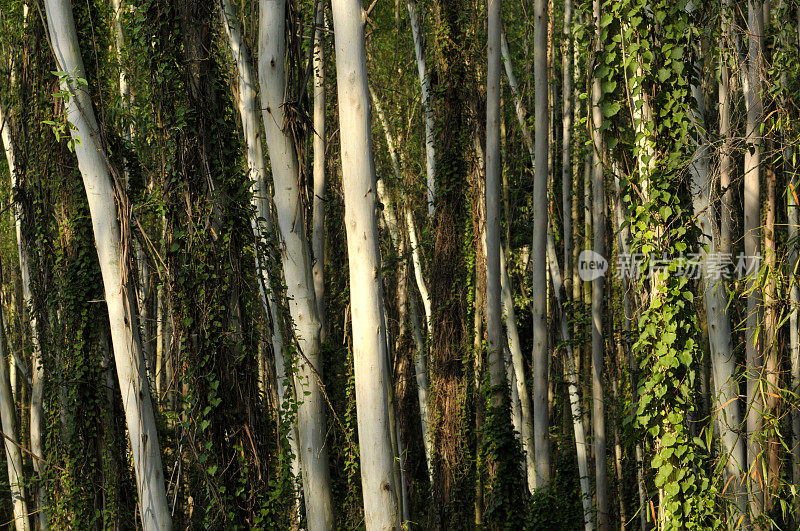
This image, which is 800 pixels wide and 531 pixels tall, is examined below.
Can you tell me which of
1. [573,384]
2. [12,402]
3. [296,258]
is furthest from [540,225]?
[12,402]

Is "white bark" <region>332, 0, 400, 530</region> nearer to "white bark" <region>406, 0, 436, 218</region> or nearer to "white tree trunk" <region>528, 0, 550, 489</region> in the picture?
"white tree trunk" <region>528, 0, 550, 489</region>

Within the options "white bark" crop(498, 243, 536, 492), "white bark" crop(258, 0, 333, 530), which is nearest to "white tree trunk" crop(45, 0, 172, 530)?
"white bark" crop(258, 0, 333, 530)

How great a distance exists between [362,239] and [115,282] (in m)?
2.22

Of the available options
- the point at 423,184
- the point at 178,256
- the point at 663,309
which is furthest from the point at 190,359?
the point at 423,184

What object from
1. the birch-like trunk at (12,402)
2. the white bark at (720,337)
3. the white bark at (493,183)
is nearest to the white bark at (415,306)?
the white bark at (493,183)

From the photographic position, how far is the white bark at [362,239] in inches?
158

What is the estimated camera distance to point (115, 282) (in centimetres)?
532

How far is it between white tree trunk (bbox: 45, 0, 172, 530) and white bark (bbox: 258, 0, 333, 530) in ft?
3.59

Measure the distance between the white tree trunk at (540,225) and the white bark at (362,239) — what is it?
198 inches

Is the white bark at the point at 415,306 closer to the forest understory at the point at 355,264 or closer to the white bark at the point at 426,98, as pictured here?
the white bark at the point at 426,98

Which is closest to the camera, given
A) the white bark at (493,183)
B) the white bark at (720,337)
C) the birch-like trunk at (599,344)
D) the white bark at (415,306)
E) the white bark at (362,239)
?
the white bark at (362,239)

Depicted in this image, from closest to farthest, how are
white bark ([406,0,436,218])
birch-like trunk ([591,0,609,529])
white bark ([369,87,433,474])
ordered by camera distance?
birch-like trunk ([591,0,609,529])
white bark ([406,0,436,218])
white bark ([369,87,433,474])

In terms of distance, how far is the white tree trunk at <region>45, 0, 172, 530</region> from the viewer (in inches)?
204

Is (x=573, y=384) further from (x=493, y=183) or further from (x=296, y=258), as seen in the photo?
(x=296, y=258)
